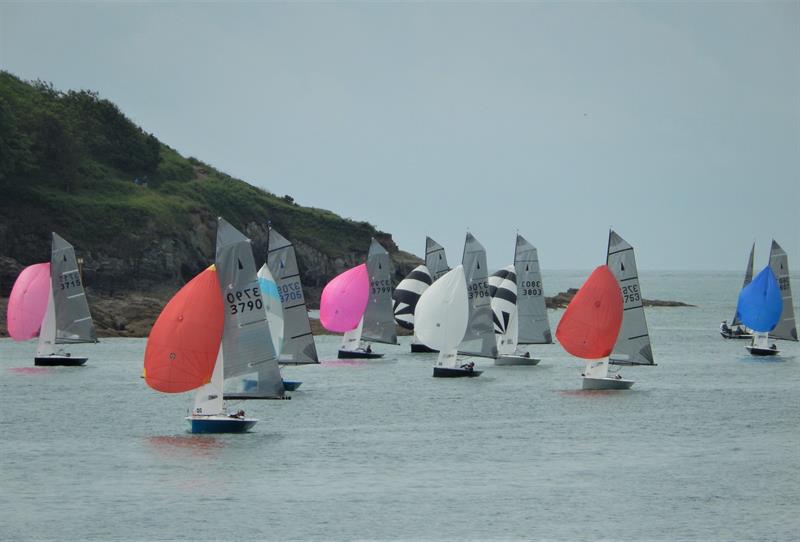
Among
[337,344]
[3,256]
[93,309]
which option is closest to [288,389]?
[337,344]

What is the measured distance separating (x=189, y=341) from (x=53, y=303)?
3397 centimetres

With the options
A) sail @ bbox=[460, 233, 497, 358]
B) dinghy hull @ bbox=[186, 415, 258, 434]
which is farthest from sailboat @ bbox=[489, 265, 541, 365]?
dinghy hull @ bbox=[186, 415, 258, 434]

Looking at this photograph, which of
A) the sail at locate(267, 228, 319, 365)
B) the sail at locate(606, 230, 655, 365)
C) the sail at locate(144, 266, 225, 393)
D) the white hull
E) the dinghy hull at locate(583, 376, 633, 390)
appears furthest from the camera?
the white hull

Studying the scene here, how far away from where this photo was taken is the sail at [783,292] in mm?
98188

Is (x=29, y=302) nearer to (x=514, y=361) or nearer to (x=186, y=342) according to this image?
(x=514, y=361)

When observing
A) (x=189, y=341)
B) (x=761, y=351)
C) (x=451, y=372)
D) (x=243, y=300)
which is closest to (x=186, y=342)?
(x=189, y=341)

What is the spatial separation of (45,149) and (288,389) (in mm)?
79049

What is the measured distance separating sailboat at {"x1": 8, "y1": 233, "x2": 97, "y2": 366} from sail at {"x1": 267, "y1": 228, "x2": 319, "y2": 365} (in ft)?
67.3

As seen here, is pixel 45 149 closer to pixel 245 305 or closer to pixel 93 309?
pixel 93 309

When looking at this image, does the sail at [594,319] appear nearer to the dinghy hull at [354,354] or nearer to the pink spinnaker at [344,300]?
the pink spinnaker at [344,300]

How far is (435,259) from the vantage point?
98312 mm

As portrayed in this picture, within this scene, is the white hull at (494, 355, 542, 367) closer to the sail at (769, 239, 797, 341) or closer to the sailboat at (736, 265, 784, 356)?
the sailboat at (736, 265, 784, 356)

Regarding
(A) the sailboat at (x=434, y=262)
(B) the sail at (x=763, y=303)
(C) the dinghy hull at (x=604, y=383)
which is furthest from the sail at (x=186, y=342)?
(B) the sail at (x=763, y=303)

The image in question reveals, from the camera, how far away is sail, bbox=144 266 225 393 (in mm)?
48531
